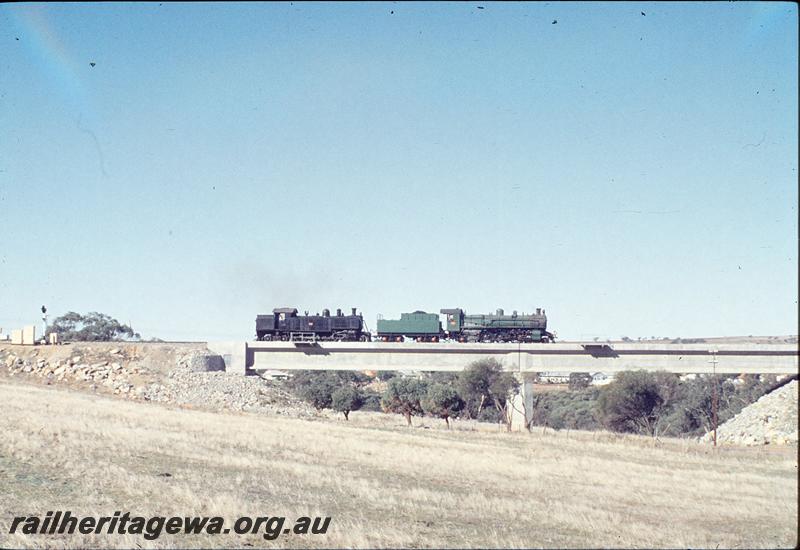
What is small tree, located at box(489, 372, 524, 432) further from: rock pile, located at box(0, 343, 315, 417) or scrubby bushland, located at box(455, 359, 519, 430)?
rock pile, located at box(0, 343, 315, 417)

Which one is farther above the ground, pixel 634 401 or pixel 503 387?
pixel 503 387

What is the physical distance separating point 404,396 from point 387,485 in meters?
52.8

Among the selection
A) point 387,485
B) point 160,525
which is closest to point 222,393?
point 387,485

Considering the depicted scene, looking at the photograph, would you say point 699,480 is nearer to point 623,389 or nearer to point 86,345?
point 623,389

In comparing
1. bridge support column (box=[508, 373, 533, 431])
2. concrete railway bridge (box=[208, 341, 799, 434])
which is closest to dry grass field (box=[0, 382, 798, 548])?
bridge support column (box=[508, 373, 533, 431])

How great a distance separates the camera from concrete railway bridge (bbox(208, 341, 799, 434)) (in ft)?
206

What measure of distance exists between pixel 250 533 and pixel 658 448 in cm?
3119

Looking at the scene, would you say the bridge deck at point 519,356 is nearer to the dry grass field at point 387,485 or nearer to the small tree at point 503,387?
the small tree at point 503,387

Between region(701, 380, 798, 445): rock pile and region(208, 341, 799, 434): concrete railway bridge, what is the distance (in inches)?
98.0

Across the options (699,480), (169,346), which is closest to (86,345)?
(169,346)

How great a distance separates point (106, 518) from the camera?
51.0 feet

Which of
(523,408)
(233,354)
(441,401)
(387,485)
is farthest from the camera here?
(233,354)

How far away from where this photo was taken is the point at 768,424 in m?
54.3

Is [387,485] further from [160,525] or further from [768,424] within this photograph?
[768,424]
